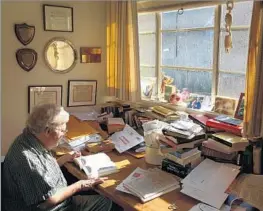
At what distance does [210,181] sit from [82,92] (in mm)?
1777

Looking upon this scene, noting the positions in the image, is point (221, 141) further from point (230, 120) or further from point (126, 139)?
point (126, 139)

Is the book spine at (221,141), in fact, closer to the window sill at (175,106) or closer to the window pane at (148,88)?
the window sill at (175,106)

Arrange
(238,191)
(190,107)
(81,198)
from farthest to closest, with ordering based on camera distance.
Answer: (190,107) < (81,198) < (238,191)

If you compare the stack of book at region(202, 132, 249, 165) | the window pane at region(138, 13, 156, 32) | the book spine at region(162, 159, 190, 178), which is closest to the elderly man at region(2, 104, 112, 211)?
the book spine at region(162, 159, 190, 178)

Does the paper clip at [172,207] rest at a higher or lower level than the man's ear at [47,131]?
lower

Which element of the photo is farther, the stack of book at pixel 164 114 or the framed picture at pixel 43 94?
the framed picture at pixel 43 94

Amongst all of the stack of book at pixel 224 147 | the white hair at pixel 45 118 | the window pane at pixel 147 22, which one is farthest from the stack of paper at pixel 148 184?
the window pane at pixel 147 22

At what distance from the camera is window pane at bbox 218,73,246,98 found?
7.40ft

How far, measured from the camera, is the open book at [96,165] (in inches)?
75.8

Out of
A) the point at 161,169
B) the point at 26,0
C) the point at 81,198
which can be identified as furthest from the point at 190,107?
the point at 26,0

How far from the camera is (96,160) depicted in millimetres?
2061

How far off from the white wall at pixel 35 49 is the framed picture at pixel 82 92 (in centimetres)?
5

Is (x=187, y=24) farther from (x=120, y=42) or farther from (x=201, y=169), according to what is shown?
(x=201, y=169)

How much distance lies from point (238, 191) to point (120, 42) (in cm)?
176
